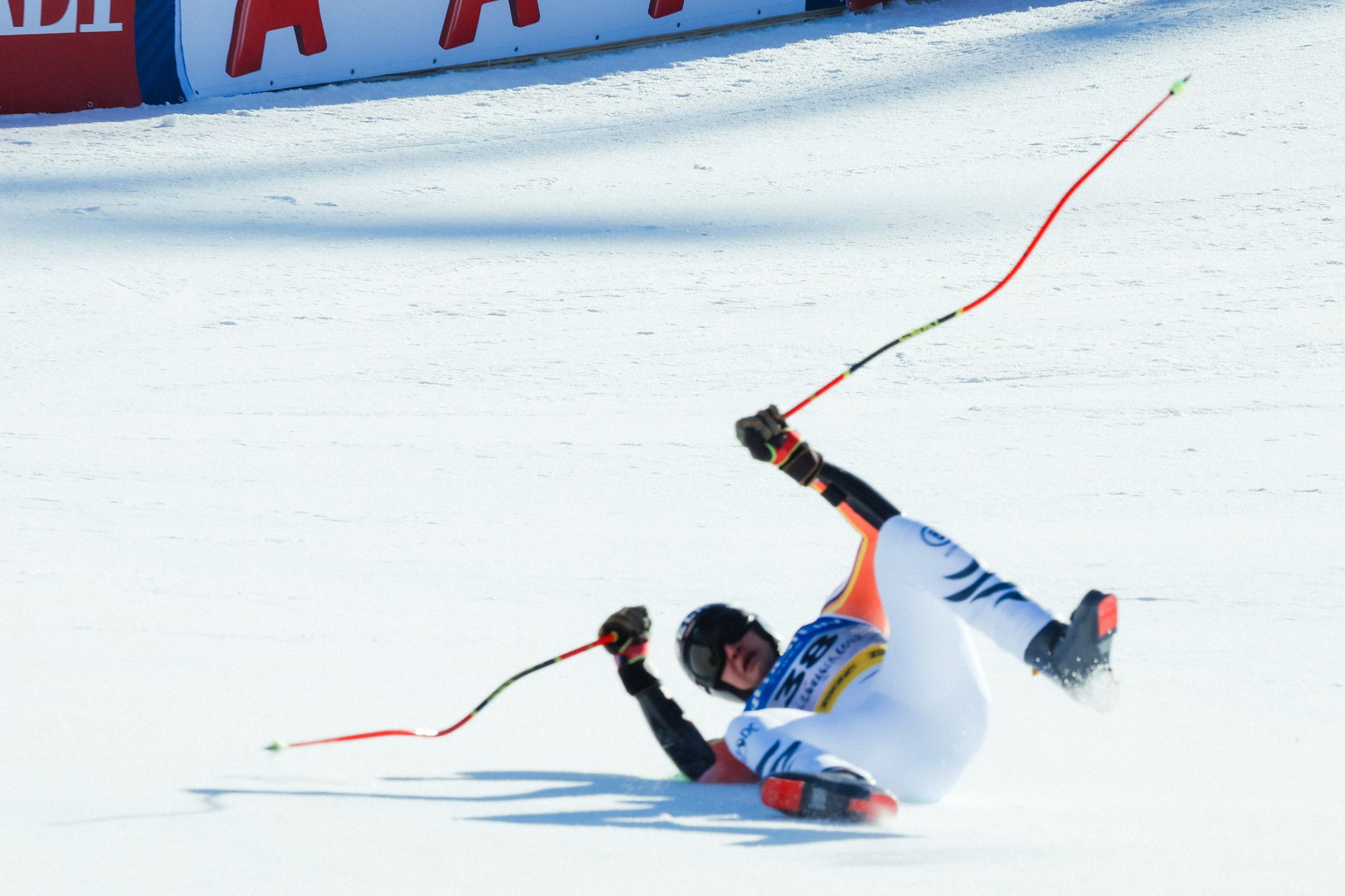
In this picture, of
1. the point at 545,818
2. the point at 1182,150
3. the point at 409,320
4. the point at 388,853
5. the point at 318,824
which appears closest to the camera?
the point at 388,853

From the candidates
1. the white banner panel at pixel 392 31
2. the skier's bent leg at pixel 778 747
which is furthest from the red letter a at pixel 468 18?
the skier's bent leg at pixel 778 747

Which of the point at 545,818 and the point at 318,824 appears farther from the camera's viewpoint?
the point at 545,818

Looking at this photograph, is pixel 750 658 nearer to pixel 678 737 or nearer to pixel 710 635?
pixel 710 635

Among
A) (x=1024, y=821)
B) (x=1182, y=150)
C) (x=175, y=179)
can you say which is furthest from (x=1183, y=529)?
(x=175, y=179)

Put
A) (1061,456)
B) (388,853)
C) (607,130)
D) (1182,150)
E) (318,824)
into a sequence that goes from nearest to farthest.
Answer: (388,853), (318,824), (1061,456), (1182,150), (607,130)

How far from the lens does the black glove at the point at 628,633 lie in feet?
9.35

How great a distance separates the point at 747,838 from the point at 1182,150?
22.7ft

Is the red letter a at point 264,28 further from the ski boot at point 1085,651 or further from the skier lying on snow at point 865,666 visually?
the ski boot at point 1085,651

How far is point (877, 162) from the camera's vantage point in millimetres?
8305

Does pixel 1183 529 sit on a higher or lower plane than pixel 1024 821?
lower

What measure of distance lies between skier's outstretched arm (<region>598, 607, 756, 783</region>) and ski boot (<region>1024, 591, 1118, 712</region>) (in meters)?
0.72

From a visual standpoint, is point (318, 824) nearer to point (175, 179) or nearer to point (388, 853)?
point (388, 853)

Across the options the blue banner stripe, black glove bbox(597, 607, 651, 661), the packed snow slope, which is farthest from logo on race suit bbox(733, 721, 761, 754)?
the blue banner stripe

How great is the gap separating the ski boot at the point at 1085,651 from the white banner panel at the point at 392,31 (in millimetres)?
8099
